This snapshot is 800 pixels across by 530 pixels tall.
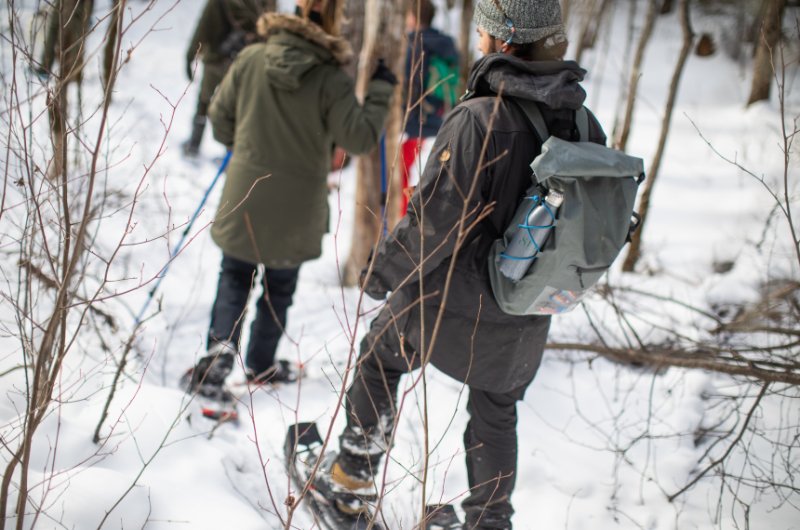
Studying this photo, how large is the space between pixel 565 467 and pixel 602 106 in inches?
413

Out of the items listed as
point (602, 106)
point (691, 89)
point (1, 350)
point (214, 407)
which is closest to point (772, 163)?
point (602, 106)

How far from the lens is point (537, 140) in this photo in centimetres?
172

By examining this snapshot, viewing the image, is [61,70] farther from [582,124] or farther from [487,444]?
[487,444]

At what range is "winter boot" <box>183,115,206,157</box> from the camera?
21.4 ft

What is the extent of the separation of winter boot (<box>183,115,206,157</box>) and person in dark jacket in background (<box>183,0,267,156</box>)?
81 cm

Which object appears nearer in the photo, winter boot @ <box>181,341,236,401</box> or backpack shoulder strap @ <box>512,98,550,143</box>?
backpack shoulder strap @ <box>512,98,550,143</box>

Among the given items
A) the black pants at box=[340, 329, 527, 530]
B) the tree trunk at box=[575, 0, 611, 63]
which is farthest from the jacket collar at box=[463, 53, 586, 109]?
the tree trunk at box=[575, 0, 611, 63]

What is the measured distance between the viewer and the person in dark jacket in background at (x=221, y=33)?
533 cm

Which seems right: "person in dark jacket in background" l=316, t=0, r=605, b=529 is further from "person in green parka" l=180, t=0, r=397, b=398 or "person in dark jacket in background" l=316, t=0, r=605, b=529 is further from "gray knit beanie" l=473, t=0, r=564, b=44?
"person in green parka" l=180, t=0, r=397, b=398

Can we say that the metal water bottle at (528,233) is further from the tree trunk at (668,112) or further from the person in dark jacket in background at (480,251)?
the tree trunk at (668,112)

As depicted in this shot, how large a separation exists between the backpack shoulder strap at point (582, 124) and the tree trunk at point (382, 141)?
4.80 feet

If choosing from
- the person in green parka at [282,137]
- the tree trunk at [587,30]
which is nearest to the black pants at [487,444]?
the person in green parka at [282,137]

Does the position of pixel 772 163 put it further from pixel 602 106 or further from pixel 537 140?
pixel 537 140

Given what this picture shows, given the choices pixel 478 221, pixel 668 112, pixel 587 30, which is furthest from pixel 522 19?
pixel 587 30
